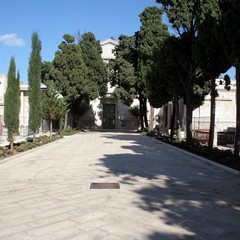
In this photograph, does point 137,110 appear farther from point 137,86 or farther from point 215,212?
point 215,212

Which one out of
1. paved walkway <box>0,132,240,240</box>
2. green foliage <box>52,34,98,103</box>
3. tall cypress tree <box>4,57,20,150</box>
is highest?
green foliage <box>52,34,98,103</box>

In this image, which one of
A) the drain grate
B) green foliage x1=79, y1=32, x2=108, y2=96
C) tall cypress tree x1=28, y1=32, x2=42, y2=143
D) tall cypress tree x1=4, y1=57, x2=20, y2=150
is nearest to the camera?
the drain grate

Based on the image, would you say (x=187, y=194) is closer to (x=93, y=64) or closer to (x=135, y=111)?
(x=93, y=64)

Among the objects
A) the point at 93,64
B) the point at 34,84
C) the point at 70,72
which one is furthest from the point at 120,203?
the point at 93,64

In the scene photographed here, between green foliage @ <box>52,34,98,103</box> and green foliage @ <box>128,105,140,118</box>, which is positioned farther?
green foliage @ <box>128,105,140,118</box>

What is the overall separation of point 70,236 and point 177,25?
1643 centimetres

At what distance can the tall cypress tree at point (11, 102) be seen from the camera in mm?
16547

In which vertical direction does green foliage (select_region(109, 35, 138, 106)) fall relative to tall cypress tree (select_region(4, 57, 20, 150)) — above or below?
above

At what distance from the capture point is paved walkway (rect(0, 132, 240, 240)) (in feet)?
17.6

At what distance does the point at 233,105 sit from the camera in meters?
35.9

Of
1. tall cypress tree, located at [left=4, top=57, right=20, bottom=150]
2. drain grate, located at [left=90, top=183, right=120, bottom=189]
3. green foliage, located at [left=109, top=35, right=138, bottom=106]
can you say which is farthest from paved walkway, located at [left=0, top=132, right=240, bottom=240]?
green foliage, located at [left=109, top=35, right=138, bottom=106]

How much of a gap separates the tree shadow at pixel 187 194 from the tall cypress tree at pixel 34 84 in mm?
9332

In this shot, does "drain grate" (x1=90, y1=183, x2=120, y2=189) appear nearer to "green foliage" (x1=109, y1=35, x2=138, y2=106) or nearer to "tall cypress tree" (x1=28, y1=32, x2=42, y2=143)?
"tall cypress tree" (x1=28, y1=32, x2=42, y2=143)

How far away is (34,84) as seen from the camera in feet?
71.9
